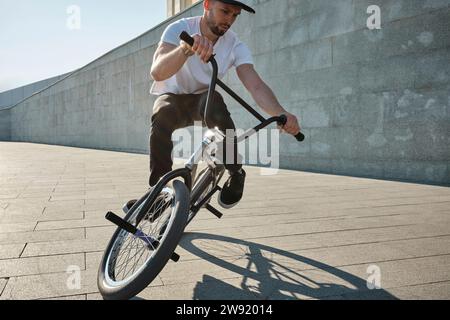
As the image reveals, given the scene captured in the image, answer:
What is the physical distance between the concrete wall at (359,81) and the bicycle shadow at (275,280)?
16.3ft

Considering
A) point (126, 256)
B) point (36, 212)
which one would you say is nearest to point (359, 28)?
point (36, 212)

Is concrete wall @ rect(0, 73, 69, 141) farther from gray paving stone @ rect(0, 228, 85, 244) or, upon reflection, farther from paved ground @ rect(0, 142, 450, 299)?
gray paving stone @ rect(0, 228, 85, 244)

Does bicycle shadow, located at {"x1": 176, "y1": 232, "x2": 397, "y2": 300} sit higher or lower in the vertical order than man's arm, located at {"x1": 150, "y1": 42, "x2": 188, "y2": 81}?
lower

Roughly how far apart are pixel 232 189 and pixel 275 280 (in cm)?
75

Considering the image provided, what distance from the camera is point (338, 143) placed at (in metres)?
8.64

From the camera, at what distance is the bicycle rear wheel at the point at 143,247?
208cm

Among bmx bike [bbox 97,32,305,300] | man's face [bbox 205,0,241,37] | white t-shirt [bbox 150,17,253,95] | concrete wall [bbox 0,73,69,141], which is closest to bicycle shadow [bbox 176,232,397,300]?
bmx bike [bbox 97,32,305,300]

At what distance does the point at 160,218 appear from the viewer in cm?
258

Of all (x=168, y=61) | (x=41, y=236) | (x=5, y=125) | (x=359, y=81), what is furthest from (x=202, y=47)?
(x=5, y=125)

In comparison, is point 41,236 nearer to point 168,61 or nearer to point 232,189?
point 232,189

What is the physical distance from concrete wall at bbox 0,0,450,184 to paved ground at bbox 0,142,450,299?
4.45 feet

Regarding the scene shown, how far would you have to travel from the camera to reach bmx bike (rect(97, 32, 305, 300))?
83.7 inches

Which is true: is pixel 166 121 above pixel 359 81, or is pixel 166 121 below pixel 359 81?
below

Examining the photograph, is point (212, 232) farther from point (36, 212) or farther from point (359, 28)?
point (359, 28)
